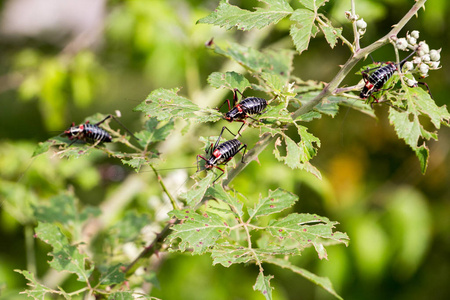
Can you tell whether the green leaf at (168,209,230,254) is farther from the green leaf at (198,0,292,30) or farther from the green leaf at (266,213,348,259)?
the green leaf at (198,0,292,30)

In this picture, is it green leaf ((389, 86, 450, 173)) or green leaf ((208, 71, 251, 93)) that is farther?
green leaf ((208, 71, 251, 93))

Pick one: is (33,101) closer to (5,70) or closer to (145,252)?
(5,70)

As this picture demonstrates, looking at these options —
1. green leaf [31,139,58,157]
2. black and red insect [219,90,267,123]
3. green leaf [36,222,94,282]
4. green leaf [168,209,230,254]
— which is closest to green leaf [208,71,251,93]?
black and red insect [219,90,267,123]

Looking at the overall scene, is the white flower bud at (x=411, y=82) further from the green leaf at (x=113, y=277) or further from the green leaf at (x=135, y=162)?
the green leaf at (x=113, y=277)

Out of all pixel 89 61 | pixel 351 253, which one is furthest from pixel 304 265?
pixel 89 61

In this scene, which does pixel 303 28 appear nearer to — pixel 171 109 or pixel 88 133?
pixel 171 109

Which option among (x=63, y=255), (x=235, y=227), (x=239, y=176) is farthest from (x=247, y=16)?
(x=239, y=176)
